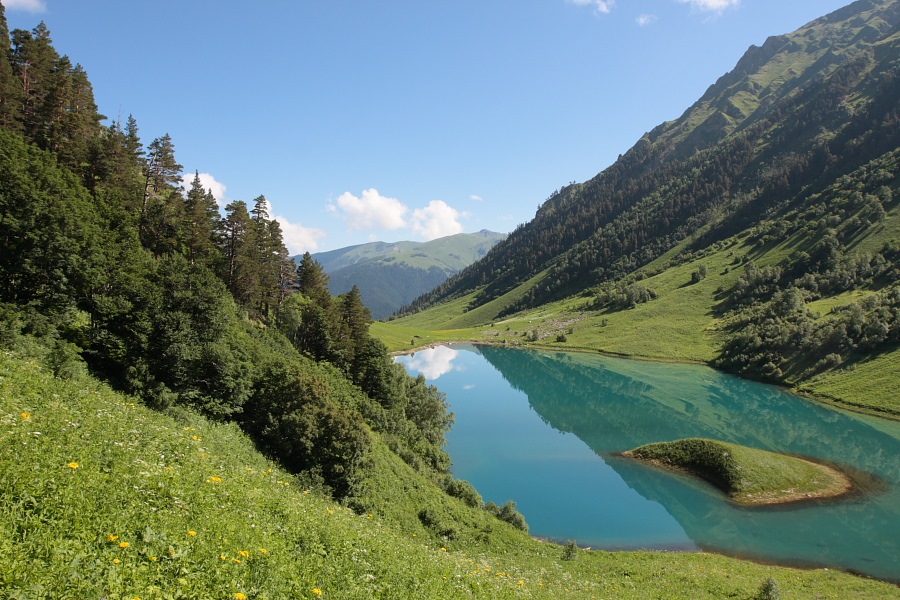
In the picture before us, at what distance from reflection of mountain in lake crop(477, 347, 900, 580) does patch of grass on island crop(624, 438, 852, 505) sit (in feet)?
6.42

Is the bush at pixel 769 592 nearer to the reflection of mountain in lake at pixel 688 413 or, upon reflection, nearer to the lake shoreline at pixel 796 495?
the lake shoreline at pixel 796 495

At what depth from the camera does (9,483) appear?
1009 cm

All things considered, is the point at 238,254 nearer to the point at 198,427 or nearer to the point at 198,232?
the point at 198,232

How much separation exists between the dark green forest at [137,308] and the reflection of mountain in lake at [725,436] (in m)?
31.5

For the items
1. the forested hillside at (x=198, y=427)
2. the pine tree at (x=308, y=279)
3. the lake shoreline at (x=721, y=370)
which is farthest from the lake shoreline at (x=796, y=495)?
the pine tree at (x=308, y=279)

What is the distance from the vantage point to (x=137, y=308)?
32750 mm

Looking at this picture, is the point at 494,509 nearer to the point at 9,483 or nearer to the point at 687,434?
the point at 9,483

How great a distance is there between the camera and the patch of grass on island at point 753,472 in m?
55.9

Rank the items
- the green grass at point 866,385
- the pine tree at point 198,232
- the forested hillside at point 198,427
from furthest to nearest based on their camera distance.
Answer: the green grass at point 866,385 → the pine tree at point 198,232 → the forested hillside at point 198,427

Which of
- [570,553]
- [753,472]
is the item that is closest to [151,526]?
[570,553]

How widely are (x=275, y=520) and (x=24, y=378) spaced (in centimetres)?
1409

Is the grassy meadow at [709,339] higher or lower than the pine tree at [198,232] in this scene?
lower

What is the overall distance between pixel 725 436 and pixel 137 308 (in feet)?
297

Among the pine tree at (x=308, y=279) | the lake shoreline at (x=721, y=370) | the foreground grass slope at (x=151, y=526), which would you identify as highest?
the pine tree at (x=308, y=279)
